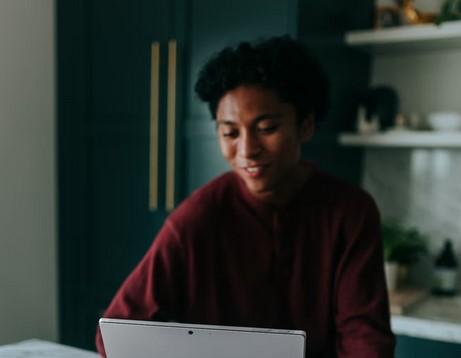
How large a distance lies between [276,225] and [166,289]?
0.90ft

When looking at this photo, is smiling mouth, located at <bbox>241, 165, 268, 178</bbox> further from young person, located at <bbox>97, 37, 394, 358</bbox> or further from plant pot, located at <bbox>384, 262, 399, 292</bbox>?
plant pot, located at <bbox>384, 262, 399, 292</bbox>

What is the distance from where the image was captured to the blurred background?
7.20ft

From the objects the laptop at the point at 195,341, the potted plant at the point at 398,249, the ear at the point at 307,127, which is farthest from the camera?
the potted plant at the point at 398,249

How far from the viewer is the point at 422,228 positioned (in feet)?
7.89

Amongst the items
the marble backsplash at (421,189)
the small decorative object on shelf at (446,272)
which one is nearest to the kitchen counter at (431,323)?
the small decorative object on shelf at (446,272)

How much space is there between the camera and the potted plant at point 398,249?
216cm

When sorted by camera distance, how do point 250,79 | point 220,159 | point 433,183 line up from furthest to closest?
1. point 433,183
2. point 220,159
3. point 250,79

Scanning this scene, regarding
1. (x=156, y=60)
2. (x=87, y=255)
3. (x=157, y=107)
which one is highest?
(x=156, y=60)

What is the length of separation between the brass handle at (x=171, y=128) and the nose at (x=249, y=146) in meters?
1.15

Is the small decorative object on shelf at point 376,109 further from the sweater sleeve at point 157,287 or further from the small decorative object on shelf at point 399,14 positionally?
the sweater sleeve at point 157,287

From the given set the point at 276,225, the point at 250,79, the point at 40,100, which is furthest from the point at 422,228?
the point at 40,100

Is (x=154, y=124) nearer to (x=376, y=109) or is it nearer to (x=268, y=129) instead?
(x=376, y=109)

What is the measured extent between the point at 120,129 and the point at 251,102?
1.38 meters

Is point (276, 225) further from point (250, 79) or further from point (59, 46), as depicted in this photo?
point (59, 46)
